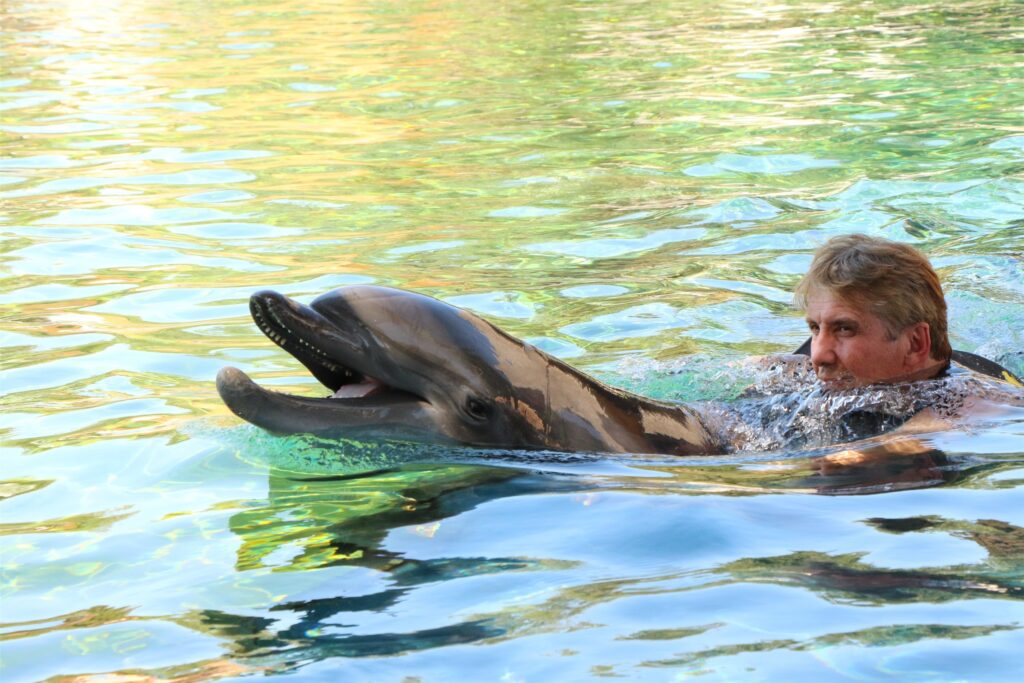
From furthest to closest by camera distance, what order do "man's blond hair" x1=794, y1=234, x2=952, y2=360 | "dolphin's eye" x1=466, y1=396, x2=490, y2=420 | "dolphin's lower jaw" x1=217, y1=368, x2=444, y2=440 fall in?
1. "man's blond hair" x1=794, y1=234, x2=952, y2=360
2. "dolphin's eye" x1=466, y1=396, x2=490, y2=420
3. "dolphin's lower jaw" x1=217, y1=368, x2=444, y2=440

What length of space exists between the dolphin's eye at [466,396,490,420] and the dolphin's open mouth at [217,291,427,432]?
16 cm

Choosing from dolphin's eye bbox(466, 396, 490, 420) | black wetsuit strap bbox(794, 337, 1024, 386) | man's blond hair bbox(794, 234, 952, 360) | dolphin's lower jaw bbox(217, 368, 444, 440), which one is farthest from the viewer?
black wetsuit strap bbox(794, 337, 1024, 386)

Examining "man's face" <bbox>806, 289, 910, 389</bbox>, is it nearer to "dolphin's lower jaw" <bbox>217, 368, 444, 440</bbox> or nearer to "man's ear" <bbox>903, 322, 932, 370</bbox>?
"man's ear" <bbox>903, 322, 932, 370</bbox>

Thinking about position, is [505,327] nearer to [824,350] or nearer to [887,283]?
[824,350]

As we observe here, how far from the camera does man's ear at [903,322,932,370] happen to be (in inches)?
244

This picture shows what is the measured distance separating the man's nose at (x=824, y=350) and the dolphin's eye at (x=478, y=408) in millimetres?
1805

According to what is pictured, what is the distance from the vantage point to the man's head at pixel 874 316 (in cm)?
613

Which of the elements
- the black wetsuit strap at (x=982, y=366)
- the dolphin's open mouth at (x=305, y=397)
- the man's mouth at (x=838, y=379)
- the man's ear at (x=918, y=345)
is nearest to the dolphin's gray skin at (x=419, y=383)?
the dolphin's open mouth at (x=305, y=397)

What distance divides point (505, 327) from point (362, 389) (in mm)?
2768

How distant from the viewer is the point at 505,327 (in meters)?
7.78

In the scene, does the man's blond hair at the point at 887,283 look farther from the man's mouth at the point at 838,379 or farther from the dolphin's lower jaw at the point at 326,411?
the dolphin's lower jaw at the point at 326,411

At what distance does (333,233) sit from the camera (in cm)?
997

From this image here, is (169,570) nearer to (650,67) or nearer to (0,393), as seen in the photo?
(0,393)

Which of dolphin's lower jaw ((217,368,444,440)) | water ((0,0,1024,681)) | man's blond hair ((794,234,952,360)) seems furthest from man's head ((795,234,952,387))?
dolphin's lower jaw ((217,368,444,440))
